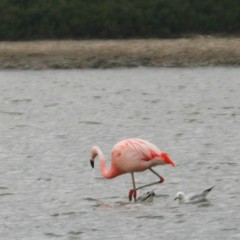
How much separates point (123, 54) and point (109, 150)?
1817cm

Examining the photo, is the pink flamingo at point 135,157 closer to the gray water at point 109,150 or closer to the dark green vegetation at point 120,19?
the gray water at point 109,150

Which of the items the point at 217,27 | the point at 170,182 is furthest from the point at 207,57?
the point at 170,182

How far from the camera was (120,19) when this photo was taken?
41.4 m

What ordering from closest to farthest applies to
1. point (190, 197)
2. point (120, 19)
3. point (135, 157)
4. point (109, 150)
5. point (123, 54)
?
point (190, 197)
point (135, 157)
point (109, 150)
point (123, 54)
point (120, 19)

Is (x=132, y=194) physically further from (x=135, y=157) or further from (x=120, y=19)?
(x=120, y=19)

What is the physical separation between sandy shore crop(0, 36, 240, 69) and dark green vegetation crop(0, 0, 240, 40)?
6.21 ft

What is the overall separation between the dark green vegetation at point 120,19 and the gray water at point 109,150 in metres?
6.59

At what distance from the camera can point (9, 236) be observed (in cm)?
1269

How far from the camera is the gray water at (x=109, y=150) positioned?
13.2 metres

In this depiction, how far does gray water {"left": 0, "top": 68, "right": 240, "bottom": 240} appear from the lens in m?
13.2

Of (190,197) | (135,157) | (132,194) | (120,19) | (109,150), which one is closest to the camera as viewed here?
(190,197)

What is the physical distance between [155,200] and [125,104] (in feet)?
41.0

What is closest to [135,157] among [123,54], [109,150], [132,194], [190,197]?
[132,194]

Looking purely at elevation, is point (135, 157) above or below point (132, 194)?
above
